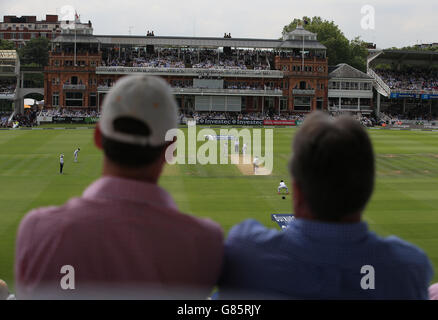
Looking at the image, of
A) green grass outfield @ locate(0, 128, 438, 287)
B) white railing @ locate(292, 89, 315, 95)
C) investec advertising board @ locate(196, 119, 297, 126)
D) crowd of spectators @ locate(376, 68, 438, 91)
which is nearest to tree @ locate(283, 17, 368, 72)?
crowd of spectators @ locate(376, 68, 438, 91)

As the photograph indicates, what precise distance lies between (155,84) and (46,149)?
38.3 metres

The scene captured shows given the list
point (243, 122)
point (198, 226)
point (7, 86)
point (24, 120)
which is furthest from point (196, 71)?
point (198, 226)

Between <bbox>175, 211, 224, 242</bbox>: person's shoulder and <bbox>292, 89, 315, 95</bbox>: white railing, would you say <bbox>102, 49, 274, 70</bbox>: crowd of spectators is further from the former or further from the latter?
<bbox>175, 211, 224, 242</bbox>: person's shoulder

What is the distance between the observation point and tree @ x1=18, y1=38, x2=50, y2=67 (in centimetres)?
9269

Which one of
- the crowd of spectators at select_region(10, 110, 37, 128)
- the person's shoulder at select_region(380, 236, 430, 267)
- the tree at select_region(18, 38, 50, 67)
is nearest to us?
the person's shoulder at select_region(380, 236, 430, 267)

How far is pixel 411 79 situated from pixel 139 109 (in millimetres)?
81211

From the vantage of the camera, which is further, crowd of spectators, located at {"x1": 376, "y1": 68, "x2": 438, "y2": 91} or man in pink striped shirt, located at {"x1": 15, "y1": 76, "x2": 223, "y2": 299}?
crowd of spectators, located at {"x1": 376, "y1": 68, "x2": 438, "y2": 91}

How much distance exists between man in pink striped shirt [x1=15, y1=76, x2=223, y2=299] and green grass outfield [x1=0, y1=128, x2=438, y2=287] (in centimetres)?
1049

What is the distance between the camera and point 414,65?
266ft

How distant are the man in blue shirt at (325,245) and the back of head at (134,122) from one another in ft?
1.60

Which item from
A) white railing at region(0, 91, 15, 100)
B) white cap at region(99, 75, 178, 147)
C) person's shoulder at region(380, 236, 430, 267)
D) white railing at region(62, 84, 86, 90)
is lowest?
person's shoulder at region(380, 236, 430, 267)

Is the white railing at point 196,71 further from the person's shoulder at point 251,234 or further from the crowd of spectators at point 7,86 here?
the person's shoulder at point 251,234

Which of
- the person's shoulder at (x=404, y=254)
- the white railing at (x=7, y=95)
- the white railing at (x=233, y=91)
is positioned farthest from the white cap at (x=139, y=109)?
the white railing at (x=7, y=95)

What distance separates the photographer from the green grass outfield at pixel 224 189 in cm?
1748
